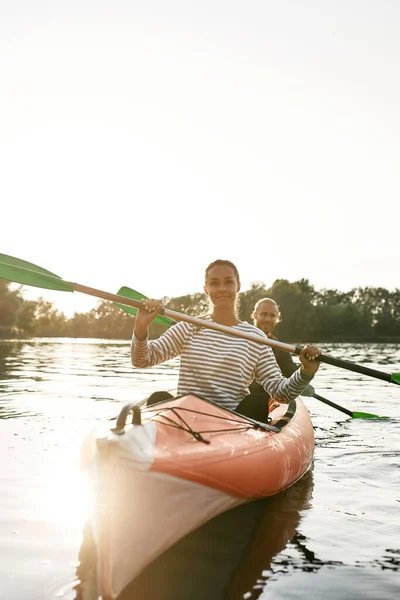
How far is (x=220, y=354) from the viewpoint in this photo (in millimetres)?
4320

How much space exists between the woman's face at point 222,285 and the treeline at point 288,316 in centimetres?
4905

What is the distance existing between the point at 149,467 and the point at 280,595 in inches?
35.6

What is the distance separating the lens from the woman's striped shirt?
4.29m

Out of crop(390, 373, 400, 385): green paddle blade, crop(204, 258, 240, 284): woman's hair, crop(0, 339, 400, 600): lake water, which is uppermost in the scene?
crop(204, 258, 240, 284): woman's hair

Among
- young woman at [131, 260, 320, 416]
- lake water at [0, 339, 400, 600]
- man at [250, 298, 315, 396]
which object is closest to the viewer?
lake water at [0, 339, 400, 600]

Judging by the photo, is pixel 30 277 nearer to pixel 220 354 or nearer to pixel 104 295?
pixel 104 295

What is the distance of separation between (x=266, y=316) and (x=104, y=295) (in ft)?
9.39

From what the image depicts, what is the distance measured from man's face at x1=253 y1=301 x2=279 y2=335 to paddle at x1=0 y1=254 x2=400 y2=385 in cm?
214

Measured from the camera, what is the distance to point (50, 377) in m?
14.8

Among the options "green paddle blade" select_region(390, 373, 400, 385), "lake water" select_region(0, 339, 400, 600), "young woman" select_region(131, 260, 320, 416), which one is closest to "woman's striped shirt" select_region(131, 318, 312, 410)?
"young woman" select_region(131, 260, 320, 416)

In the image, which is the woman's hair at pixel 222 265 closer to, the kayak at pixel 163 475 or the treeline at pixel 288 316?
the kayak at pixel 163 475

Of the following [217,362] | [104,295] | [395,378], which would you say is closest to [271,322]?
[395,378]

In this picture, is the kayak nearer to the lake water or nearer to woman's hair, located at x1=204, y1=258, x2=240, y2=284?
the lake water

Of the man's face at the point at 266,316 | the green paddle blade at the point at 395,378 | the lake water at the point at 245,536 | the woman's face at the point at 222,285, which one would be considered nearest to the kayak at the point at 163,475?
the lake water at the point at 245,536
